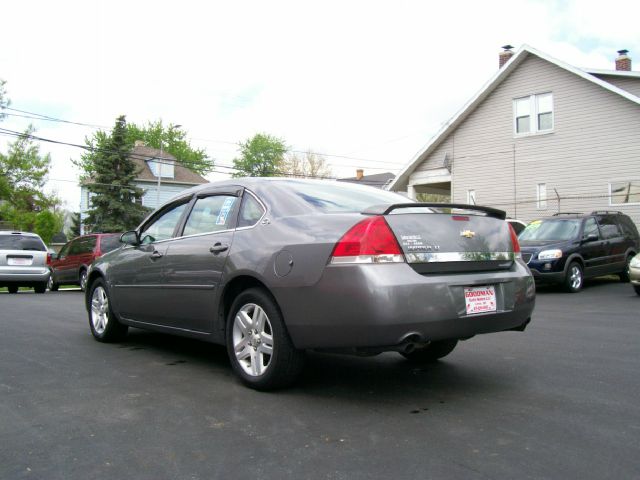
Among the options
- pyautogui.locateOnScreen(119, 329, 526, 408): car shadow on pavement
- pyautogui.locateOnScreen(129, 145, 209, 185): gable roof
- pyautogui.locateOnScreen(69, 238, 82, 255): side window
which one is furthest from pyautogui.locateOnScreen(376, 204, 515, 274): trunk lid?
pyautogui.locateOnScreen(129, 145, 209, 185): gable roof

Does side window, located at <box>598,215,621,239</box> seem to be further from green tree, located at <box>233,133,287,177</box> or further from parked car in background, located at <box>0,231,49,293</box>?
green tree, located at <box>233,133,287,177</box>

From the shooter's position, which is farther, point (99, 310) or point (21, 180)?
point (21, 180)

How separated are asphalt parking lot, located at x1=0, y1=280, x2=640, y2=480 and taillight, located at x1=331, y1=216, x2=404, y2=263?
95 centimetres

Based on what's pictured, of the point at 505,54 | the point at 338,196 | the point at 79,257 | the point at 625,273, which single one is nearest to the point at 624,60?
the point at 505,54

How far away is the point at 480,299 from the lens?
3980 millimetres

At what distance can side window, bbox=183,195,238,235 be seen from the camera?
4840 millimetres

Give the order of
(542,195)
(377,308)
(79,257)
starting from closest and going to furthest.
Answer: (377,308) → (79,257) → (542,195)

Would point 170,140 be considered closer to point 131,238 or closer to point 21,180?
point 21,180

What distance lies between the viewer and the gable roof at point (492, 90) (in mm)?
18844

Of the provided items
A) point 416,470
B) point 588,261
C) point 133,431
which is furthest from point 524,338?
point 588,261

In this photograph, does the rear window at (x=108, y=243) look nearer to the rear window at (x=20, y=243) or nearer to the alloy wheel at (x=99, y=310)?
the rear window at (x=20, y=243)

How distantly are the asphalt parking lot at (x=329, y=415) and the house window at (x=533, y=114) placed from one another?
16.1 metres

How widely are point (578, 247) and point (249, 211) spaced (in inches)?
401

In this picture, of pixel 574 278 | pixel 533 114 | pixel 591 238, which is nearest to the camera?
pixel 574 278
